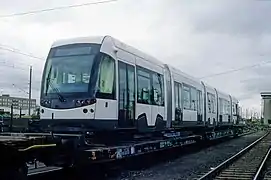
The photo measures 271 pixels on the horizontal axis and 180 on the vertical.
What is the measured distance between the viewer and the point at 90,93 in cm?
1138

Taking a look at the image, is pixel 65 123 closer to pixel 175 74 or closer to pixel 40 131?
pixel 40 131

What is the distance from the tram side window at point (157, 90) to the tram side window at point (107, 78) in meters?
4.12

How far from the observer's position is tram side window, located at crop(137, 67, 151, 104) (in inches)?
573

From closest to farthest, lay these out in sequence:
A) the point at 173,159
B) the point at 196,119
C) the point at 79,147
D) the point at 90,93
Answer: the point at 79,147 < the point at 90,93 < the point at 173,159 < the point at 196,119

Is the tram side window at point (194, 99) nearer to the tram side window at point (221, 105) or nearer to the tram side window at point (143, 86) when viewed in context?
the tram side window at point (143, 86)

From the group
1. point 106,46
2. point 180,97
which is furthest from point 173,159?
point 106,46

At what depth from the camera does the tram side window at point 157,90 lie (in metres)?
16.3

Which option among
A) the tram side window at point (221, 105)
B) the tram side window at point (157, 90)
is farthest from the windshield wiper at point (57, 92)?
the tram side window at point (221, 105)

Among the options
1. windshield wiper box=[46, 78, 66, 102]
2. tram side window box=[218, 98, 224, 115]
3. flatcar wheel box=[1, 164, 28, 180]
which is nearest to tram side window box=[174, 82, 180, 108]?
windshield wiper box=[46, 78, 66, 102]

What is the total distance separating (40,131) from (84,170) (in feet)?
6.40

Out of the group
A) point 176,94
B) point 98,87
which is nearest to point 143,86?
point 98,87

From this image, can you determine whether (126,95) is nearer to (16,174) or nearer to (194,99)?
(16,174)

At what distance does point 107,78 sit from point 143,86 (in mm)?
3185

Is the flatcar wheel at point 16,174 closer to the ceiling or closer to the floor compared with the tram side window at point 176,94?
closer to the floor
